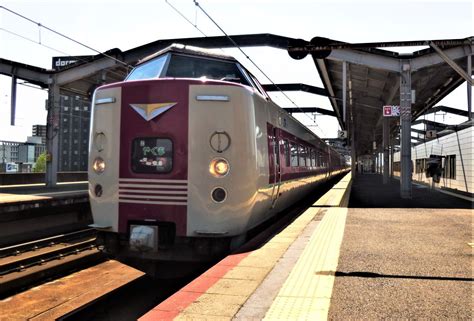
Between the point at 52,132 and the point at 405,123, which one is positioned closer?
the point at 405,123

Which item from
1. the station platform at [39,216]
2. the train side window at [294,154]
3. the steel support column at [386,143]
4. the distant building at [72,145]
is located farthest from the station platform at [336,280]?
the distant building at [72,145]

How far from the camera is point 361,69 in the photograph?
856 inches

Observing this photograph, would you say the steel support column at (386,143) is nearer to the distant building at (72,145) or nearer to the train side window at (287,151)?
the train side window at (287,151)

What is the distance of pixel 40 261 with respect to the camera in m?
7.93

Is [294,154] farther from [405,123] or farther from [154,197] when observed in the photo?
[405,123]

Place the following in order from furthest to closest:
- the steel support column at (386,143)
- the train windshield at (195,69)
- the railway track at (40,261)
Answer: the steel support column at (386,143) → the railway track at (40,261) → the train windshield at (195,69)

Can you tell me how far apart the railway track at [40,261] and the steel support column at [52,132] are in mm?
10451

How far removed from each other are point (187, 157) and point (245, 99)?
101cm

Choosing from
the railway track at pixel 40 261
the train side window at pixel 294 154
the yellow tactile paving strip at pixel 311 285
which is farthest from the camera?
the train side window at pixel 294 154

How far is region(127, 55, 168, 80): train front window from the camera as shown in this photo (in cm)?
629

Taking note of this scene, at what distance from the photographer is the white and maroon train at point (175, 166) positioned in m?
5.36

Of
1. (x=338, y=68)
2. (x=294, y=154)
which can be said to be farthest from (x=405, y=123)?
(x=294, y=154)

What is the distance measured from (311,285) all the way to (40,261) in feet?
18.1

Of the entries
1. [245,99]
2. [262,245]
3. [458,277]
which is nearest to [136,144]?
[245,99]
